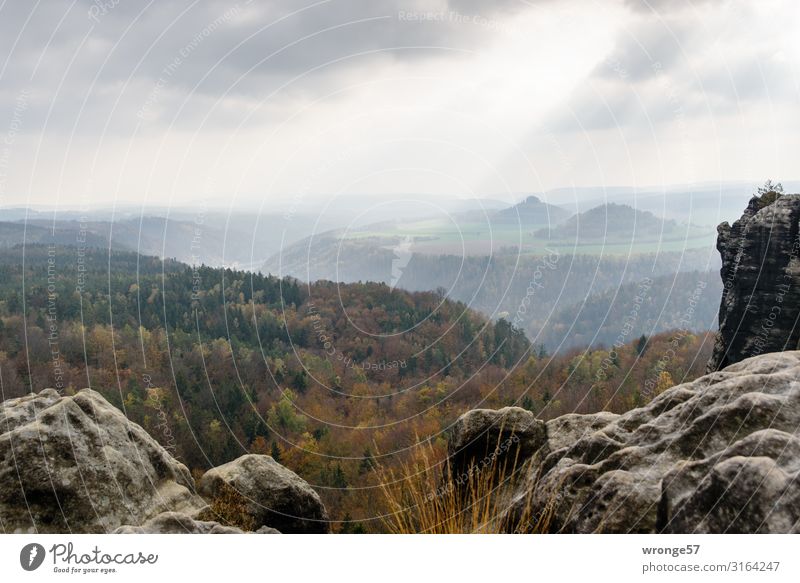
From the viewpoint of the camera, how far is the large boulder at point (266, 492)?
1358 cm

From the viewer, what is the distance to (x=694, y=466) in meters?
7.89

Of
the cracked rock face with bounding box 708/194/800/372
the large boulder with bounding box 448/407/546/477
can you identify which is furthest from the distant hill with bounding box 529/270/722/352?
the large boulder with bounding box 448/407/546/477

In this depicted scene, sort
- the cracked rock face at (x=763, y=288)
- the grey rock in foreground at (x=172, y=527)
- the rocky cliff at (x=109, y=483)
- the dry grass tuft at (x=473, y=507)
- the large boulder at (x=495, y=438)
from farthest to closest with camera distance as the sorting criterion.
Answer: the cracked rock face at (x=763, y=288), the large boulder at (x=495, y=438), the rocky cliff at (x=109, y=483), the grey rock in foreground at (x=172, y=527), the dry grass tuft at (x=473, y=507)

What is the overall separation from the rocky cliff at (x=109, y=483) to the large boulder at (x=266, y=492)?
0.07 feet

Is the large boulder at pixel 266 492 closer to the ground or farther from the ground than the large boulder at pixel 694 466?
closer to the ground

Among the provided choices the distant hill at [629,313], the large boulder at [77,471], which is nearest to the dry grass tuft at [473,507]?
the large boulder at [77,471]

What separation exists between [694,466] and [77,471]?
10.9 meters

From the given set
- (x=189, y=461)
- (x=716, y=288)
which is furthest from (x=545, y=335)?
(x=189, y=461)

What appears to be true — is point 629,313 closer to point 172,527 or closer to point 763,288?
point 763,288

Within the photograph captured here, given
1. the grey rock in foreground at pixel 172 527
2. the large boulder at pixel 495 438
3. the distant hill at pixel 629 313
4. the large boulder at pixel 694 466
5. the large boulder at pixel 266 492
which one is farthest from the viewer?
the distant hill at pixel 629 313

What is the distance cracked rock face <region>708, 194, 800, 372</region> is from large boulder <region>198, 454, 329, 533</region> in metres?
14.9

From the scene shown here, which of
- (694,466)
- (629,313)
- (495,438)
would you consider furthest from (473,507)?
(629,313)

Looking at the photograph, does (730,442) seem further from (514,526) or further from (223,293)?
(223,293)

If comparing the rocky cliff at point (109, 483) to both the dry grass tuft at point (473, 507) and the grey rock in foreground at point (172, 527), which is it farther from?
the dry grass tuft at point (473, 507)
